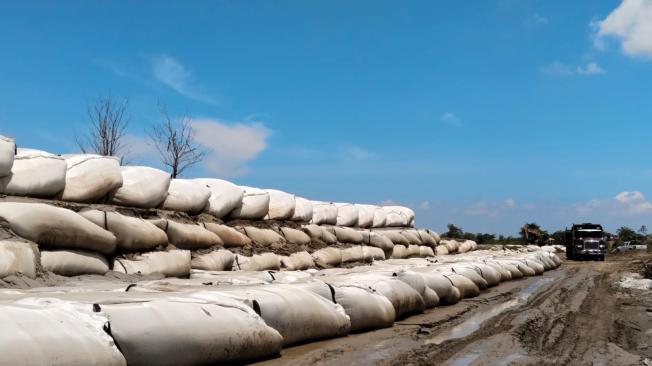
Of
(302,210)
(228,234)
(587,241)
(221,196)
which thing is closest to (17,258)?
(228,234)

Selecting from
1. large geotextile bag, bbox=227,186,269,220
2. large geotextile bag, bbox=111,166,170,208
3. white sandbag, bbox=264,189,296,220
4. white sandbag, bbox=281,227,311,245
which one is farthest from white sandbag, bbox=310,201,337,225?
large geotextile bag, bbox=111,166,170,208

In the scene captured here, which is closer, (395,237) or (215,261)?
(215,261)

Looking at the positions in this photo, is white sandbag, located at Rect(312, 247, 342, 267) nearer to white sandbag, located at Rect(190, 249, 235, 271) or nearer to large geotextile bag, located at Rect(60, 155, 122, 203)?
white sandbag, located at Rect(190, 249, 235, 271)

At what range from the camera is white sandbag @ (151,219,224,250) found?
6.10 metres

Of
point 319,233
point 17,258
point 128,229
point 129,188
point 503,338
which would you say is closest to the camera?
point 17,258

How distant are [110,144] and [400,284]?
11004mm

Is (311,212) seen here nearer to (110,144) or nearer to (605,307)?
(605,307)

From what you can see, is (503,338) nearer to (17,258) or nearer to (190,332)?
(190,332)

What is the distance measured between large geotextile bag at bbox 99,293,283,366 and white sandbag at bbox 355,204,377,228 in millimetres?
8331

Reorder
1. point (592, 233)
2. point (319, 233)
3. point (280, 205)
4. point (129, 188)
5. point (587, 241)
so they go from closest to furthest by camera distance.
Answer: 1. point (129, 188)
2. point (280, 205)
3. point (319, 233)
4. point (587, 241)
5. point (592, 233)

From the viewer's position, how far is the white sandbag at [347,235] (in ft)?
32.3

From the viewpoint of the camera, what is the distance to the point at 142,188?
6.05m

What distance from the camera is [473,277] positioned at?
25.4 ft

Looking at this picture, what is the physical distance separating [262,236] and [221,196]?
78 centimetres
